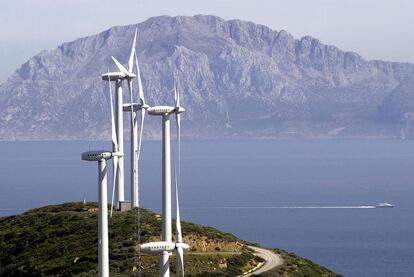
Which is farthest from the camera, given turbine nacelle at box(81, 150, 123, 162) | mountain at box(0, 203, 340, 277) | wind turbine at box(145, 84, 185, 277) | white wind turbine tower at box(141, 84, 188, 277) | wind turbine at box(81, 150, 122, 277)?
mountain at box(0, 203, 340, 277)

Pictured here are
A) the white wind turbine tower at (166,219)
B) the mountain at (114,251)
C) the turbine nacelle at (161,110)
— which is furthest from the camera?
the mountain at (114,251)

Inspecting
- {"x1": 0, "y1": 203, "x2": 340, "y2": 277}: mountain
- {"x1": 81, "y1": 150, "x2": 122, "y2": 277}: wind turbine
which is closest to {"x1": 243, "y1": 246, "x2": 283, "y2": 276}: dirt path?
{"x1": 0, "y1": 203, "x2": 340, "y2": 277}: mountain

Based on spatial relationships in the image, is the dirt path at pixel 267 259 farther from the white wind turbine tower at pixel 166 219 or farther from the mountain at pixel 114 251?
the white wind turbine tower at pixel 166 219

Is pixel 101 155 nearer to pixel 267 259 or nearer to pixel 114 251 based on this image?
pixel 114 251

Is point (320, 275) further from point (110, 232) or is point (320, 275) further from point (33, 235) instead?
point (33, 235)

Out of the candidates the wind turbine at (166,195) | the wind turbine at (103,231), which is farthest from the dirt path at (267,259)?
the wind turbine at (103,231)

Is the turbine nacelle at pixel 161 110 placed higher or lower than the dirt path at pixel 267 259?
higher

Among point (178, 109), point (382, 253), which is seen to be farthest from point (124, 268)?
point (382, 253)

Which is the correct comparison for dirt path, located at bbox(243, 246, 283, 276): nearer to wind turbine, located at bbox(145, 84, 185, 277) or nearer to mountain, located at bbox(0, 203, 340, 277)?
mountain, located at bbox(0, 203, 340, 277)
